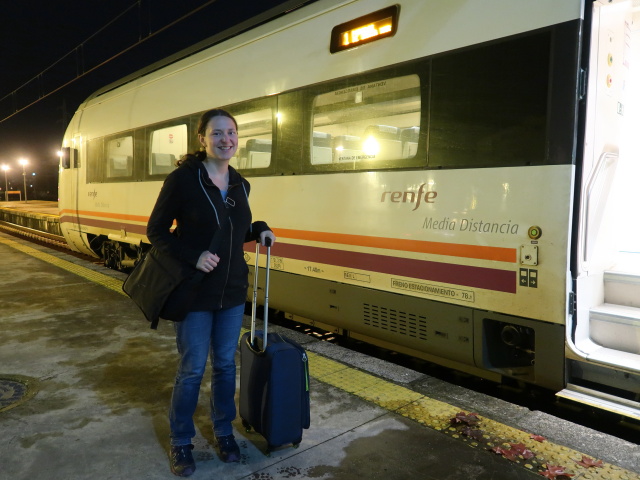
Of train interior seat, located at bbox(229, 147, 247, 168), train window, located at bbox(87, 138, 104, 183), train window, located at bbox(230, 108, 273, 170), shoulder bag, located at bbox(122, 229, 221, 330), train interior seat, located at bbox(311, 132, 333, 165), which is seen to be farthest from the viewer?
train window, located at bbox(87, 138, 104, 183)

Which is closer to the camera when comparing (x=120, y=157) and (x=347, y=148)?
(x=347, y=148)

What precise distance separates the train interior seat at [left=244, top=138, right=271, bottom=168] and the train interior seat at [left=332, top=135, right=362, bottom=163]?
3.09 feet

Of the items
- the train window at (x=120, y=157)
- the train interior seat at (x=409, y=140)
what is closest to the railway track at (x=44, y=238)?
the train window at (x=120, y=157)

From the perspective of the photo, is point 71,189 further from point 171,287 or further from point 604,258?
point 604,258

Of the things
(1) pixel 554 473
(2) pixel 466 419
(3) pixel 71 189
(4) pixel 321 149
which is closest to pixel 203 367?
(2) pixel 466 419

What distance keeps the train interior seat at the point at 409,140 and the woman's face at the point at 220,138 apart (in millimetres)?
1751

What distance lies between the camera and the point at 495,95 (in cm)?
354

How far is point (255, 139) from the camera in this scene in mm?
5535

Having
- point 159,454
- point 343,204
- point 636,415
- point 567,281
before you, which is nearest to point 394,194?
point 343,204

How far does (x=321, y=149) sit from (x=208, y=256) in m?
2.50

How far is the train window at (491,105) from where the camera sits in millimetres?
3320

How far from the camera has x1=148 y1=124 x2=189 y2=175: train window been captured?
21.7 feet

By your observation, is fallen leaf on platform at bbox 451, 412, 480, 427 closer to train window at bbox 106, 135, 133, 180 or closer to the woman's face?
the woman's face

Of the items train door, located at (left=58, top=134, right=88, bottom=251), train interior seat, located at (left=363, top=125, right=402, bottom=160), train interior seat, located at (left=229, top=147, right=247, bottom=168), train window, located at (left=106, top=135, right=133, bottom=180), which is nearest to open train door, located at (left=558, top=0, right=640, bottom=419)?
train interior seat, located at (left=363, top=125, right=402, bottom=160)
